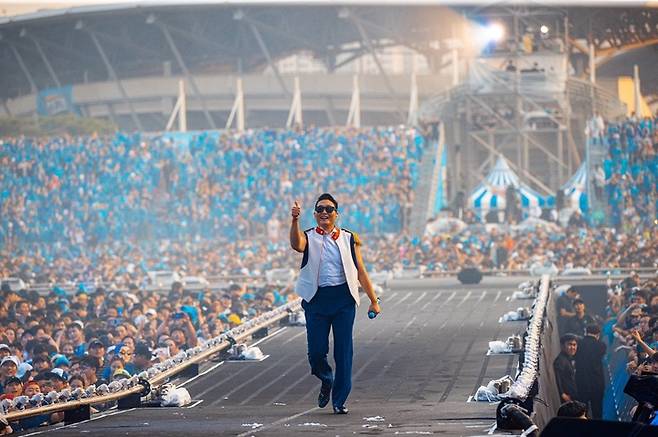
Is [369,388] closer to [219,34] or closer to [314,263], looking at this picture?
[314,263]

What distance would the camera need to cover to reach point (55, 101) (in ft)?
271

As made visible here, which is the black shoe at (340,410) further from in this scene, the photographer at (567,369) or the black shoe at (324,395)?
the photographer at (567,369)

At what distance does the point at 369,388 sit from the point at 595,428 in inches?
330

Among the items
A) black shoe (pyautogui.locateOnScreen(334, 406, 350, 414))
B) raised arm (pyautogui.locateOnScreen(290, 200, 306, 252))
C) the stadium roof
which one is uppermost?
the stadium roof

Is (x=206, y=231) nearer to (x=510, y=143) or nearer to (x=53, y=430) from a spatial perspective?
(x=510, y=143)

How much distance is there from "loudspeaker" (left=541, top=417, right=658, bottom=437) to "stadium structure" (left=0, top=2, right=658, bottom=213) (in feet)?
179

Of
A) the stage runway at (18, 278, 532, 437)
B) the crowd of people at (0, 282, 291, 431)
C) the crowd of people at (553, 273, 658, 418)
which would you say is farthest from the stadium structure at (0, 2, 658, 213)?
the crowd of people at (553, 273, 658, 418)

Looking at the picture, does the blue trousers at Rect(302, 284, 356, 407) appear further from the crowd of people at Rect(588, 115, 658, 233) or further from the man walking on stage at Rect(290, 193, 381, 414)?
the crowd of people at Rect(588, 115, 658, 233)

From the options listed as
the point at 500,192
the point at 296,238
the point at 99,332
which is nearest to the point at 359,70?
the point at 500,192

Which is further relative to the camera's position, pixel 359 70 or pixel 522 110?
pixel 359 70

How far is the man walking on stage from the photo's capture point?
12.1 meters

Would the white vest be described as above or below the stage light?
below

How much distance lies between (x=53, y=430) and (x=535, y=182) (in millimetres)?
52705

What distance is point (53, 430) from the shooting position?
463 inches
